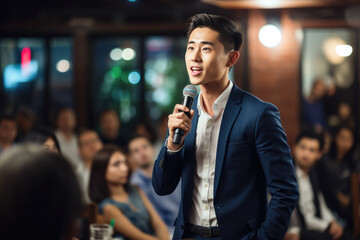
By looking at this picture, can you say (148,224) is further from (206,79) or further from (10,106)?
(10,106)

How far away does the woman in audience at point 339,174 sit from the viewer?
14.8 ft

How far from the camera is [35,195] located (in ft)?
3.37

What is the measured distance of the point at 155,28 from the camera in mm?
7965

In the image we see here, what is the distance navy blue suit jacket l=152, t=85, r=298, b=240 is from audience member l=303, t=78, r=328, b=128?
219 inches

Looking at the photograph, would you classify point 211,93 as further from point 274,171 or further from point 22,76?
point 22,76

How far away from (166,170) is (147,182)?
8.13 feet

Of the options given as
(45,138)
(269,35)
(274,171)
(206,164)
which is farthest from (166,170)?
(269,35)

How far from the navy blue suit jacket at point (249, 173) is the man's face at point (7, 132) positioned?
121 inches

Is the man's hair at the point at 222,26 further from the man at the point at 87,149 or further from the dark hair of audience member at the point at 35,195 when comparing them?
the man at the point at 87,149

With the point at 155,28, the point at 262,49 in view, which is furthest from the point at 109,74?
the point at 262,49

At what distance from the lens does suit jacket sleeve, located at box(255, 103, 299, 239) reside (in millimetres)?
1836

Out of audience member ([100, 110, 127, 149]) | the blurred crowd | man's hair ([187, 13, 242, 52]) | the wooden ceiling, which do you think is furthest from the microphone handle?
audience member ([100, 110, 127, 149])

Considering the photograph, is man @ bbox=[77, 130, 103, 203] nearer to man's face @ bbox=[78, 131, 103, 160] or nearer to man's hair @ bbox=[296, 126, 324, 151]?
man's face @ bbox=[78, 131, 103, 160]

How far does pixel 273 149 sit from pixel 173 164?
0.36 metres
